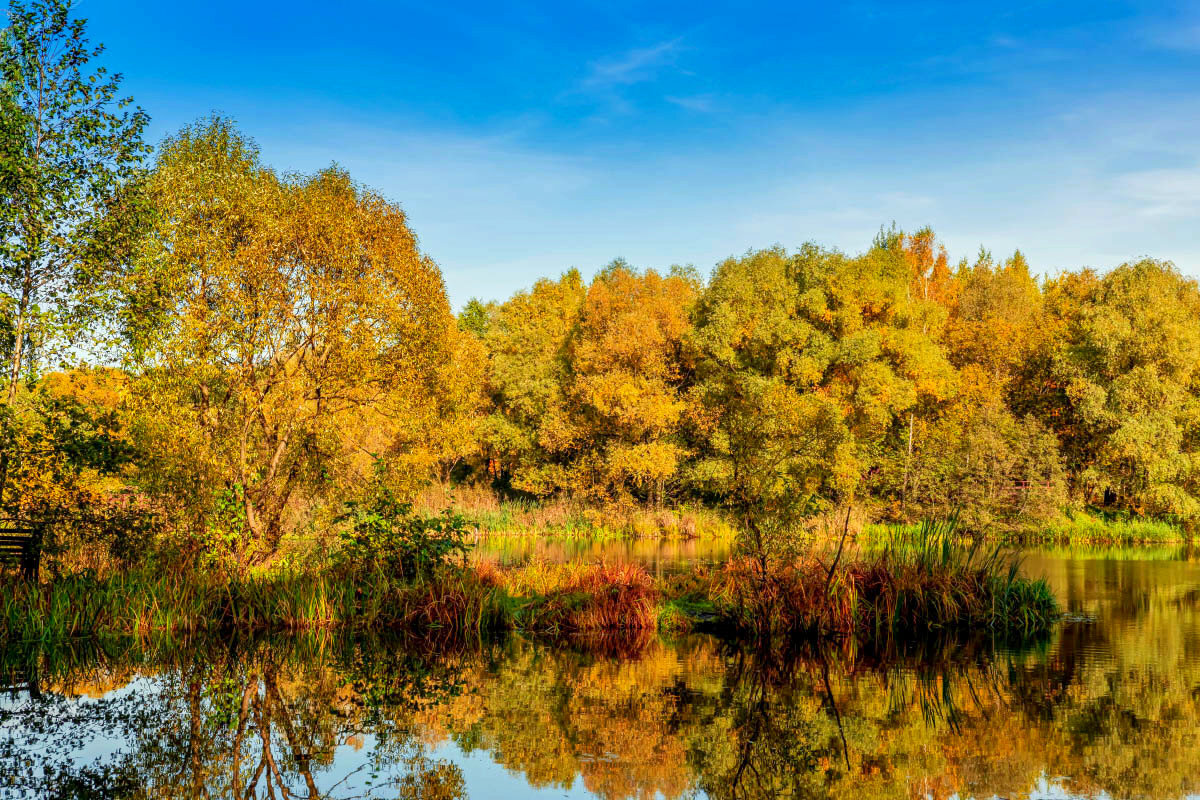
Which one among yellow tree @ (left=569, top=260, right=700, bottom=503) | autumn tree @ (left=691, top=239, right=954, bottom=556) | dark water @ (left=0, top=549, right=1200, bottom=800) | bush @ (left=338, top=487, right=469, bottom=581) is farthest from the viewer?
yellow tree @ (left=569, top=260, right=700, bottom=503)

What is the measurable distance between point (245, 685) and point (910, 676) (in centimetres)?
796

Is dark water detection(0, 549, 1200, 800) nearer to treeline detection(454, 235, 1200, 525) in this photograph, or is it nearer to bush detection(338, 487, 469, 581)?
bush detection(338, 487, 469, 581)

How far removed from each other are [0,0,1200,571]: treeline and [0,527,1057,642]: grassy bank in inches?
51.0

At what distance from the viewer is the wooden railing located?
46.9ft

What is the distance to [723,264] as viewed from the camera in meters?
47.8

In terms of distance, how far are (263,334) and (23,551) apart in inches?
228

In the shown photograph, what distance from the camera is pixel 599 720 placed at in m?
9.15

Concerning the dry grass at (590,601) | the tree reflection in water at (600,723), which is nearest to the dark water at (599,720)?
the tree reflection in water at (600,723)

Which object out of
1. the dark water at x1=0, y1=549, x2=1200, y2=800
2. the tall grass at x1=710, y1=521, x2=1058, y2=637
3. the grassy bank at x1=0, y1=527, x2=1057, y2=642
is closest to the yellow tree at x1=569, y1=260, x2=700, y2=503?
the grassy bank at x1=0, y1=527, x2=1057, y2=642

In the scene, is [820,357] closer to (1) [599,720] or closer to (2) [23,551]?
(2) [23,551]

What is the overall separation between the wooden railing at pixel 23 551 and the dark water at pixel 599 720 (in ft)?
7.24

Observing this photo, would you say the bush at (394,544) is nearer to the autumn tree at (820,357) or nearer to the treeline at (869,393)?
the treeline at (869,393)

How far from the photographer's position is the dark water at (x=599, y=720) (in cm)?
730

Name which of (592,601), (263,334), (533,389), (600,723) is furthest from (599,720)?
(533,389)
